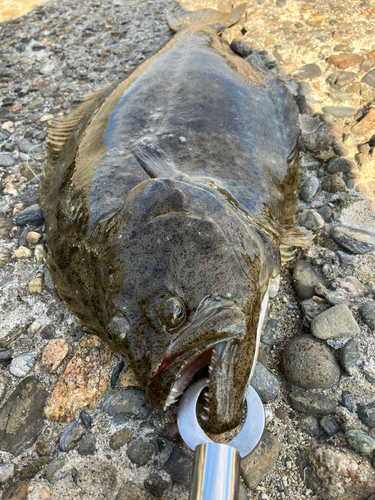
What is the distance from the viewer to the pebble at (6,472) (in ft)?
8.42

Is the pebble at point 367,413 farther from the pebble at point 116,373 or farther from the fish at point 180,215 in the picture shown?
the pebble at point 116,373

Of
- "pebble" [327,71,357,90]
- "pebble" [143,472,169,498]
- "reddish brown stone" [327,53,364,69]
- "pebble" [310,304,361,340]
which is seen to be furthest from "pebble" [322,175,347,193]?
"pebble" [143,472,169,498]

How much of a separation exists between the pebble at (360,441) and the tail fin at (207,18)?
5.15 m

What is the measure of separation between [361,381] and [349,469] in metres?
0.62

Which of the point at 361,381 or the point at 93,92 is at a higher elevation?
the point at 93,92

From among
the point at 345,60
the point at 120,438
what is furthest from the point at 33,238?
the point at 345,60

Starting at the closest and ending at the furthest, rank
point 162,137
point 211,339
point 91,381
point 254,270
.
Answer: point 211,339 → point 254,270 → point 91,381 → point 162,137

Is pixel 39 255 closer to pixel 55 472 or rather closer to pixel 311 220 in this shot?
pixel 55 472

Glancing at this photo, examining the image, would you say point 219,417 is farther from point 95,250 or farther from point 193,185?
point 193,185

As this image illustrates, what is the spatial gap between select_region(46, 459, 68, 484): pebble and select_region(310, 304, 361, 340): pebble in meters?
1.98

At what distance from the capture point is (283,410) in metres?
2.70

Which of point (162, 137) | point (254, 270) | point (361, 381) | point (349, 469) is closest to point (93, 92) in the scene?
point (162, 137)

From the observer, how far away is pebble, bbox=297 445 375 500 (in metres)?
2.28

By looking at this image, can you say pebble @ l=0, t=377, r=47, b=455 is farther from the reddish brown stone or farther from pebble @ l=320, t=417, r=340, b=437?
the reddish brown stone
